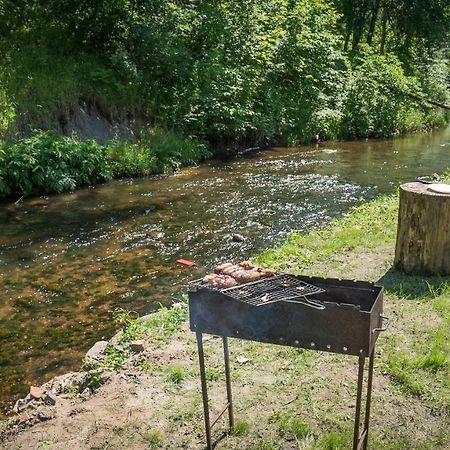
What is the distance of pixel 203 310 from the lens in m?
3.66

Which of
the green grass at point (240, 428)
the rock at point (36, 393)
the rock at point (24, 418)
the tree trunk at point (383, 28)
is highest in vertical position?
the tree trunk at point (383, 28)

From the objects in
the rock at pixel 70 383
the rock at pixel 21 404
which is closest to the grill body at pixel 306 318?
the rock at pixel 70 383

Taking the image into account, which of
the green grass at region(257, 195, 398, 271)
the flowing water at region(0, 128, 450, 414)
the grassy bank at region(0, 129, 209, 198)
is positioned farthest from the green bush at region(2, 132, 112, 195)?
the green grass at region(257, 195, 398, 271)

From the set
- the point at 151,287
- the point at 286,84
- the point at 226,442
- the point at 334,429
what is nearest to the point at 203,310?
the point at 226,442

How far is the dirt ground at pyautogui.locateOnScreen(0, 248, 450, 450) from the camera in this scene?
4.06 m

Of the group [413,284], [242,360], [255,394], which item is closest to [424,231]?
[413,284]

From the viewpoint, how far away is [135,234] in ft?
33.5

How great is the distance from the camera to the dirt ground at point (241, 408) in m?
4.06

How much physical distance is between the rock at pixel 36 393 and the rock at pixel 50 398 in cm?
10

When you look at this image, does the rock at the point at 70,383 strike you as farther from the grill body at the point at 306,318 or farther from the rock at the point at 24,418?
the grill body at the point at 306,318

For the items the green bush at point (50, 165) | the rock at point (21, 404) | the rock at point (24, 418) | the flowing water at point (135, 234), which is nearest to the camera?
the rock at point (24, 418)

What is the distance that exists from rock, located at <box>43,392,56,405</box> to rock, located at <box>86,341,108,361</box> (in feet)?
1.97

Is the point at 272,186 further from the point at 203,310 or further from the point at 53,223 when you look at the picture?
the point at 203,310

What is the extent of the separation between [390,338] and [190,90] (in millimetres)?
14091
